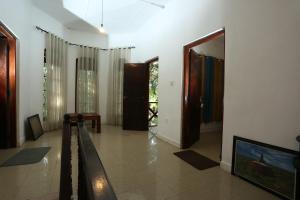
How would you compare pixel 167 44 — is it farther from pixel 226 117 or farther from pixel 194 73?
pixel 226 117

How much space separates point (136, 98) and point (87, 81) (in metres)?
1.77

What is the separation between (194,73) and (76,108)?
12.5 ft

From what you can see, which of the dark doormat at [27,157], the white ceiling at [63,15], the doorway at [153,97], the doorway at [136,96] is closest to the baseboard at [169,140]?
the doorway at [136,96]

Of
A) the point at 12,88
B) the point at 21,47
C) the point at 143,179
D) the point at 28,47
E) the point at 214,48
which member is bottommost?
the point at 143,179

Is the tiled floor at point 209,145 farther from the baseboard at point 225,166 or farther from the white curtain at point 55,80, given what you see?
the white curtain at point 55,80

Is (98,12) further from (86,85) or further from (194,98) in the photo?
(194,98)

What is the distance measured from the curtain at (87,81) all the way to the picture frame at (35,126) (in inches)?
51.2

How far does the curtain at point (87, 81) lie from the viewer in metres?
5.48

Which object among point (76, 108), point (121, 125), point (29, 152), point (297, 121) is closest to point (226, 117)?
point (297, 121)

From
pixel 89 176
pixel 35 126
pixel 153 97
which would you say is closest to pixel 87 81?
pixel 35 126

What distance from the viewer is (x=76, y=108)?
5480 millimetres

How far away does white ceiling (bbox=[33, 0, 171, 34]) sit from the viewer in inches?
157

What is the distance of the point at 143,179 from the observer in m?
2.26

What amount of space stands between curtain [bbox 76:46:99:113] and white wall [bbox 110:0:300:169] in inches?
133
